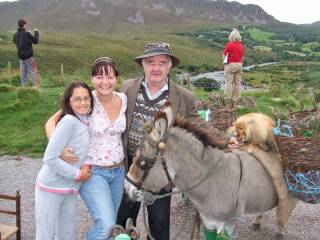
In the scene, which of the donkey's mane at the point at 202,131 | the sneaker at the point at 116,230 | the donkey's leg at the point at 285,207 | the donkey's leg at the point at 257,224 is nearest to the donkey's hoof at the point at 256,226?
the donkey's leg at the point at 257,224

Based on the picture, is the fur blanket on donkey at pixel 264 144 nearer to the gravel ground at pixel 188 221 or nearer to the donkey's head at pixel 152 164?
the gravel ground at pixel 188 221

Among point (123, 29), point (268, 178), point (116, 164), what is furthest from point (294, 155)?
point (123, 29)

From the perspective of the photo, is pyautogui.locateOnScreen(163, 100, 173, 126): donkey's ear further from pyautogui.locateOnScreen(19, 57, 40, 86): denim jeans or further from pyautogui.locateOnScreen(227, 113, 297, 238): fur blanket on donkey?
pyautogui.locateOnScreen(19, 57, 40, 86): denim jeans

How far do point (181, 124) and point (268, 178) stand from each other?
1407 millimetres

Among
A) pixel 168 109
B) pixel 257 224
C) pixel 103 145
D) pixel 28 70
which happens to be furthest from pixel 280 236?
pixel 28 70

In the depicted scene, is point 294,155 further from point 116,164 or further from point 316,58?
point 316,58

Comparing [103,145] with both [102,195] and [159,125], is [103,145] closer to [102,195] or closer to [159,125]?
[102,195]

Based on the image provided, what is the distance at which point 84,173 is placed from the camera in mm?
3271

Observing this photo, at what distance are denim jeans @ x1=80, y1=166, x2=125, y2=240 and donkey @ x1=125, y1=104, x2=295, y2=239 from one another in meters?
0.31

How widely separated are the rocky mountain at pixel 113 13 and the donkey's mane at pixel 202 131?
130 m

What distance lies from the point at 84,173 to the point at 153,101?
0.85m

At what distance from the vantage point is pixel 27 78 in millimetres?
12773

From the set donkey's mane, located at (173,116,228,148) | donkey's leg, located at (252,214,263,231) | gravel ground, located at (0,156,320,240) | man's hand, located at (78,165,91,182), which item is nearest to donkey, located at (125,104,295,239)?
donkey's mane, located at (173,116,228,148)

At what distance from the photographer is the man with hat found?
342 cm
